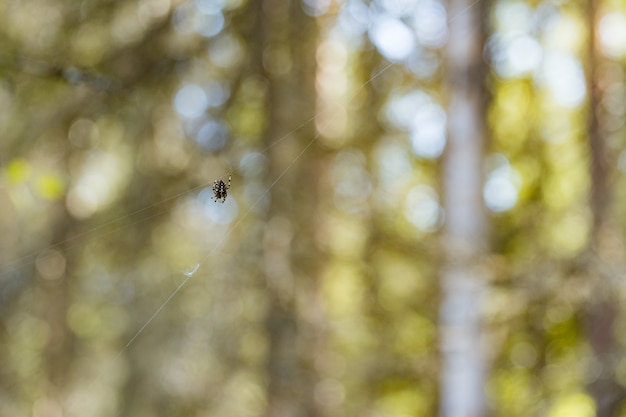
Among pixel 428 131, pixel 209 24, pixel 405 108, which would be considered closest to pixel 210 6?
pixel 209 24

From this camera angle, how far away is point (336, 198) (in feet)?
14.0

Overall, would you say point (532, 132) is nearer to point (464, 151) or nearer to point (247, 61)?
point (464, 151)

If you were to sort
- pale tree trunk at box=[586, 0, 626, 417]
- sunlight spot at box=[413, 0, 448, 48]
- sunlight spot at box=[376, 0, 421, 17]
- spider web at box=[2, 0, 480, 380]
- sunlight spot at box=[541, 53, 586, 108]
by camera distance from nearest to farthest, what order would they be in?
pale tree trunk at box=[586, 0, 626, 417] → sunlight spot at box=[376, 0, 421, 17] → sunlight spot at box=[413, 0, 448, 48] → spider web at box=[2, 0, 480, 380] → sunlight spot at box=[541, 53, 586, 108]

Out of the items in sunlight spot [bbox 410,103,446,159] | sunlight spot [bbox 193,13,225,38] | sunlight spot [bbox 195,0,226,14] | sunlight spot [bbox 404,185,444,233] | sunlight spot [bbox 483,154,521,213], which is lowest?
sunlight spot [bbox 483,154,521,213]

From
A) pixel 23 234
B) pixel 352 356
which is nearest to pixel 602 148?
pixel 352 356

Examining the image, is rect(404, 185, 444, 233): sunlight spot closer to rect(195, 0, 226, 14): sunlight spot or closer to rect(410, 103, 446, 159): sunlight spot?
rect(410, 103, 446, 159): sunlight spot

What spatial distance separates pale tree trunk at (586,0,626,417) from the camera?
3199 millimetres

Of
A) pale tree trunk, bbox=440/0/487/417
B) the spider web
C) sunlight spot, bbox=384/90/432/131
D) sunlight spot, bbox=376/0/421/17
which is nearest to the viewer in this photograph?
pale tree trunk, bbox=440/0/487/417

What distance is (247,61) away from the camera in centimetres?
375

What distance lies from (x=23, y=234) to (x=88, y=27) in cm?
179

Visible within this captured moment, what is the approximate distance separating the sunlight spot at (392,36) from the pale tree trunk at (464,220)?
0.32 m

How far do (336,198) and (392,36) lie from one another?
1258 mm

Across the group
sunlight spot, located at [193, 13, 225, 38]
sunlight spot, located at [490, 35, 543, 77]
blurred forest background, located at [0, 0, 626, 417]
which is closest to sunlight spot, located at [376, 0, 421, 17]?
blurred forest background, located at [0, 0, 626, 417]

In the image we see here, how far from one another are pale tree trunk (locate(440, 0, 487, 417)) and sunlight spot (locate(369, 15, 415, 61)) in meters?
0.32
